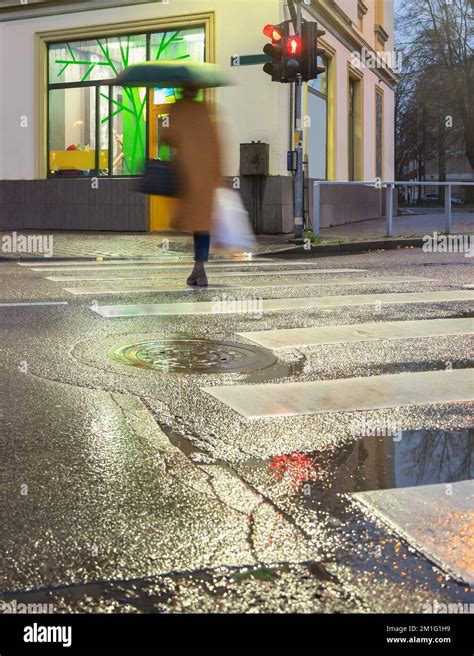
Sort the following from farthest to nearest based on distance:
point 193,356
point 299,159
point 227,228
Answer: point 299,159
point 227,228
point 193,356

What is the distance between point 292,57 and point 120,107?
621 cm

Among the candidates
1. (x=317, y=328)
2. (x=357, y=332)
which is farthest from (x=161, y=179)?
(x=357, y=332)

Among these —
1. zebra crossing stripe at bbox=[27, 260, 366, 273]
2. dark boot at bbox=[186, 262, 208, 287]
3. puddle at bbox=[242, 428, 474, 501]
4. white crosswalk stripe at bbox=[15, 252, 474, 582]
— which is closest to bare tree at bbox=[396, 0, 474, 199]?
zebra crossing stripe at bbox=[27, 260, 366, 273]

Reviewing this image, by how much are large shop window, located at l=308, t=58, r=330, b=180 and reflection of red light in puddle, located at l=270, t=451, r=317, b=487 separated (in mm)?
16941

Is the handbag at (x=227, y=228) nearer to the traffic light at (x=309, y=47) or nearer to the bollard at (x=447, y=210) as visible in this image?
the traffic light at (x=309, y=47)

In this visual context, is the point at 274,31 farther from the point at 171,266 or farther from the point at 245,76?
the point at 171,266

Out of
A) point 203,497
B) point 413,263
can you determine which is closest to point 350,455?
point 203,497

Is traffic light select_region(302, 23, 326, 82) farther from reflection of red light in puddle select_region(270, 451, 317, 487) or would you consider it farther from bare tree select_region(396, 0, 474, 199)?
bare tree select_region(396, 0, 474, 199)

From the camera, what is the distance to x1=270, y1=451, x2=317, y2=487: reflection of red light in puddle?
3.31 meters

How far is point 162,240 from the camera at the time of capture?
652 inches

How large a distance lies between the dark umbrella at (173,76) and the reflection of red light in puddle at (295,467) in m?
5.34

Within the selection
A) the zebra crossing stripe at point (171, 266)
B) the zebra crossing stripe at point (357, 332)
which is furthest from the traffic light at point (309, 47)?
the zebra crossing stripe at point (357, 332)

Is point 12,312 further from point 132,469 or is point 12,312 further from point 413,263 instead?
point 413,263

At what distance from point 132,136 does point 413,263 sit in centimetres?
893
